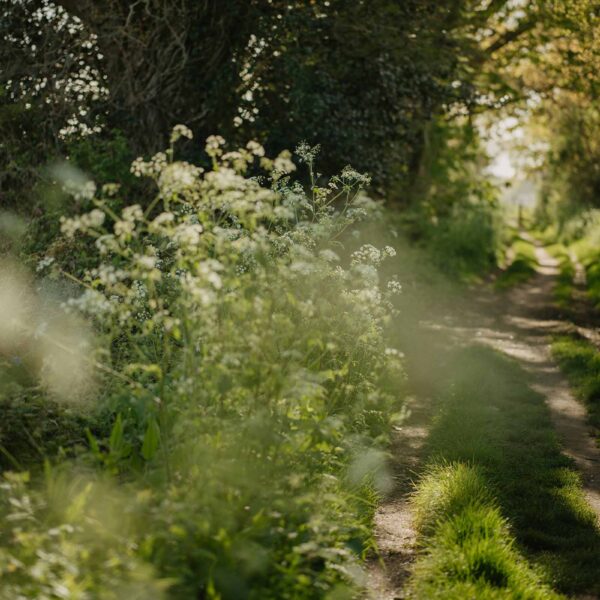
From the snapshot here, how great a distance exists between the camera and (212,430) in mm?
4234

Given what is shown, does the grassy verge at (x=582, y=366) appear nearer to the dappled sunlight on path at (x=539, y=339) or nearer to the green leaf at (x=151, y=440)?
the dappled sunlight on path at (x=539, y=339)

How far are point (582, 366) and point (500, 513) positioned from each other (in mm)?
5234

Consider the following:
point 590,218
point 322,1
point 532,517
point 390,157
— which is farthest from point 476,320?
point 590,218

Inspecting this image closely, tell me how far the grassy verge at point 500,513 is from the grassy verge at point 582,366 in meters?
0.92

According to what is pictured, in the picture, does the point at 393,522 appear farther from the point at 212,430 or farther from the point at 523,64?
the point at 523,64

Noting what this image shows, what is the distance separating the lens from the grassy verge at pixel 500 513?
4293mm

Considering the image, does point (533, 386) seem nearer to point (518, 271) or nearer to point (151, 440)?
point (151, 440)

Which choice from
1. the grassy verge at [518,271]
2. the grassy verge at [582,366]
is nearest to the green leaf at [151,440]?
the grassy verge at [582,366]

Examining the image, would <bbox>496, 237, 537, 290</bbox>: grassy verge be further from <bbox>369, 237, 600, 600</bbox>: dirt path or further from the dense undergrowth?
the dense undergrowth

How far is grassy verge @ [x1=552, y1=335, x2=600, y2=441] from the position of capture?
27.7 feet

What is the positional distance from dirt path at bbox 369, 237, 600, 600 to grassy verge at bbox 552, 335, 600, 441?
0.12m

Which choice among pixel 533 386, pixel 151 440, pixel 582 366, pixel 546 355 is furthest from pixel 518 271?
pixel 151 440

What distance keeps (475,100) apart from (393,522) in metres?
10.8

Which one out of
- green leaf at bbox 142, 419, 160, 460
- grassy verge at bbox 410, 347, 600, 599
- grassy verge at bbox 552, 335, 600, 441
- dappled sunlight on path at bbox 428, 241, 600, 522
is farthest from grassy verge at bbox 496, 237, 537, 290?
green leaf at bbox 142, 419, 160, 460
